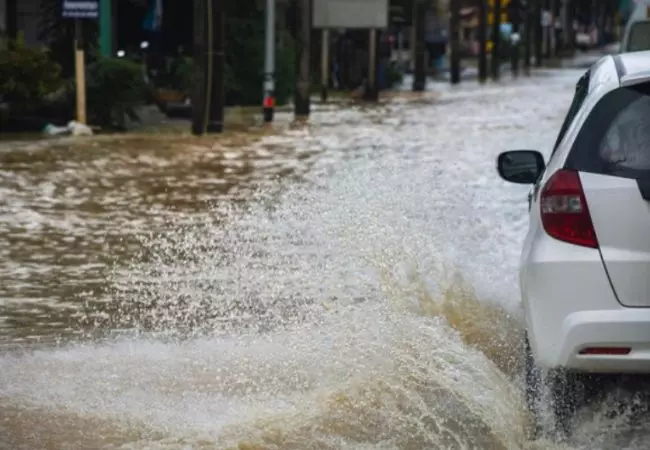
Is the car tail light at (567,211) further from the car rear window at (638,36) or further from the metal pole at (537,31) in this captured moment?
the metal pole at (537,31)

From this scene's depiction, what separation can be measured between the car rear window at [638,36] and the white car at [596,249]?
19247 mm

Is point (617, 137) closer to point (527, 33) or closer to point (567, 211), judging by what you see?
point (567, 211)

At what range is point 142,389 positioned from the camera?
8438mm

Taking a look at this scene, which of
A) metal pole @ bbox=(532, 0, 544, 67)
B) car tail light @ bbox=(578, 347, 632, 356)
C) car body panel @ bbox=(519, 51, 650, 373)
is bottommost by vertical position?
metal pole @ bbox=(532, 0, 544, 67)

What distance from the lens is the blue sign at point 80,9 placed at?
83.7 feet

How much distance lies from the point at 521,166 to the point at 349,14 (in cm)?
2889

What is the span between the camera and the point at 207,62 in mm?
26734

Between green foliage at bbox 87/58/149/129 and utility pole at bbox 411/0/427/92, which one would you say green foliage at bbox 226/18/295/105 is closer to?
green foliage at bbox 87/58/149/129

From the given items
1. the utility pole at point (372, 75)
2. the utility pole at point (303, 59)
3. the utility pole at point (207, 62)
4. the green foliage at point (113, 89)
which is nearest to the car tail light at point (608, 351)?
the utility pole at point (207, 62)

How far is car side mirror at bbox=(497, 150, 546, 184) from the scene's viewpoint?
828 cm

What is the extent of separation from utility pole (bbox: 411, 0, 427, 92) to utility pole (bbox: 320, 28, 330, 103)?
92.6 inches

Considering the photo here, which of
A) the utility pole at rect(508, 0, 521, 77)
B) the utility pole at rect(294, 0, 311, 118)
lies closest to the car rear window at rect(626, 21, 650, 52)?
the utility pole at rect(294, 0, 311, 118)

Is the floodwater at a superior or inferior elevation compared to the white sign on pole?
inferior

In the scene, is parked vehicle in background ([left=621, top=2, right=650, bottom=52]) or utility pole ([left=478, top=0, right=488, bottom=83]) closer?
parked vehicle in background ([left=621, top=2, right=650, bottom=52])
